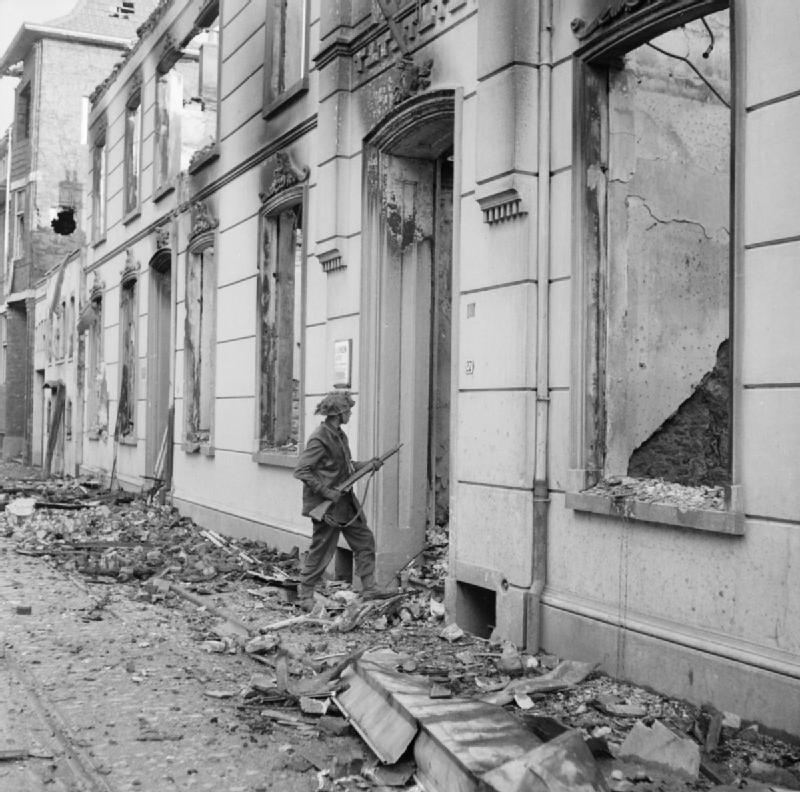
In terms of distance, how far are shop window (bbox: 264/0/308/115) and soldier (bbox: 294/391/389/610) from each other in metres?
4.47

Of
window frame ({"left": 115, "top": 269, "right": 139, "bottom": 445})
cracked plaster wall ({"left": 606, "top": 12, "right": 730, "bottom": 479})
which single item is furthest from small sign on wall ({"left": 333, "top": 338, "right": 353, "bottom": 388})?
window frame ({"left": 115, "top": 269, "right": 139, "bottom": 445})

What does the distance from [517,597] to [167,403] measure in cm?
1052

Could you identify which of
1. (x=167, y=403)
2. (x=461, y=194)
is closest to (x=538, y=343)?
(x=461, y=194)

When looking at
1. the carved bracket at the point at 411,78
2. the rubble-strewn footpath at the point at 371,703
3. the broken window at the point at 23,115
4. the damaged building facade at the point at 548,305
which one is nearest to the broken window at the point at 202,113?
the damaged building facade at the point at 548,305

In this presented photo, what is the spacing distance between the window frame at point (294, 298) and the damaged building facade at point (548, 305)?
0.14ft

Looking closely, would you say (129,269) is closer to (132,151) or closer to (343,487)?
(132,151)

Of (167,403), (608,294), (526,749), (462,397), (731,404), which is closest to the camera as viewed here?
(526,749)

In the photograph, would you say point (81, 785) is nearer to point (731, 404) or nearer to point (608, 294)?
point (731, 404)

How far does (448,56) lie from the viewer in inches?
321

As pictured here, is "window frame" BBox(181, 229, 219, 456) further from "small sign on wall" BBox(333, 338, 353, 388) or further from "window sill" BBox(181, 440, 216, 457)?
"small sign on wall" BBox(333, 338, 353, 388)

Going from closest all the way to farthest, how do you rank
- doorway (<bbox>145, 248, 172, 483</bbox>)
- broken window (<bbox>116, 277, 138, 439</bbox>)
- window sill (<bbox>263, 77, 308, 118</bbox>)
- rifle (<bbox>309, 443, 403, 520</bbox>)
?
rifle (<bbox>309, 443, 403, 520</bbox>) < window sill (<bbox>263, 77, 308, 118</bbox>) < doorway (<bbox>145, 248, 172, 483</bbox>) < broken window (<bbox>116, 277, 138, 439</bbox>)

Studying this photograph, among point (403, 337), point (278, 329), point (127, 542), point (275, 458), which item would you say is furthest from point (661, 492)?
point (127, 542)

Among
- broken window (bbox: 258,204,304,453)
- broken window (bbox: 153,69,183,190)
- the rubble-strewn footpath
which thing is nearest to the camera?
the rubble-strewn footpath

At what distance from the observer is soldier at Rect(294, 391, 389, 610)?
8.67 metres
